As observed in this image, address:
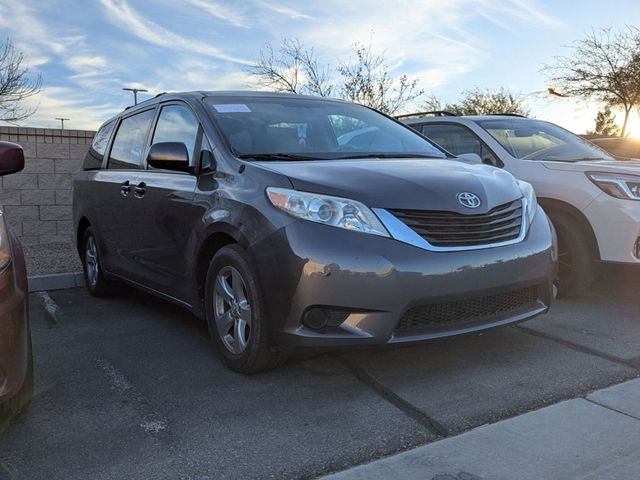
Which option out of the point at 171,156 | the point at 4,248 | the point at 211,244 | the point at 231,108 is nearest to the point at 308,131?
the point at 231,108

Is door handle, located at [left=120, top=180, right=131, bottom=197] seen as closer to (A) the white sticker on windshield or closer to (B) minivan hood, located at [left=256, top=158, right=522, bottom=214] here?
(A) the white sticker on windshield

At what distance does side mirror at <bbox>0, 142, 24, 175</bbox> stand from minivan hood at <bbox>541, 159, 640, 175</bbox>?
410 centimetres

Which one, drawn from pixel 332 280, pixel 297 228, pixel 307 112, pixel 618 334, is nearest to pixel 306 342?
pixel 332 280

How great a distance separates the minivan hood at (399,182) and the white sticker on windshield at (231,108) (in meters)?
0.75

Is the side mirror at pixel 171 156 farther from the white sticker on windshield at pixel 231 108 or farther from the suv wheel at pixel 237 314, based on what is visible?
the suv wheel at pixel 237 314

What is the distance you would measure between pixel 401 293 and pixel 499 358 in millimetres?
1087

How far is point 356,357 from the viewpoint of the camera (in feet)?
12.6

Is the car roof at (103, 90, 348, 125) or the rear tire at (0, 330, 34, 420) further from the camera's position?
the car roof at (103, 90, 348, 125)

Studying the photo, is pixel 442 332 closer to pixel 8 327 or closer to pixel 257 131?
pixel 257 131

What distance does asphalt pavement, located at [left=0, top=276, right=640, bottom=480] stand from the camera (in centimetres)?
266

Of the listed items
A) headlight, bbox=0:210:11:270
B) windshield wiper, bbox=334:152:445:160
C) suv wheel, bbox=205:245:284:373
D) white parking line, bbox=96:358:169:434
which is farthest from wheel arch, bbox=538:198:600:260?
headlight, bbox=0:210:11:270

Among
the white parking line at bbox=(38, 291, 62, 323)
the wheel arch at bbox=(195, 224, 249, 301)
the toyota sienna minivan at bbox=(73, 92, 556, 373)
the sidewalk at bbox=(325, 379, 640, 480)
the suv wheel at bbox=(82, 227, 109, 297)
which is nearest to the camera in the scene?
the sidewalk at bbox=(325, 379, 640, 480)

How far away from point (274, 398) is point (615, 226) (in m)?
3.12

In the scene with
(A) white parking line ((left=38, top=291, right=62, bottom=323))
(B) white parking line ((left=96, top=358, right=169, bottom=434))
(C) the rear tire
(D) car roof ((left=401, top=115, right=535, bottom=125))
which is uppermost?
(D) car roof ((left=401, top=115, right=535, bottom=125))
